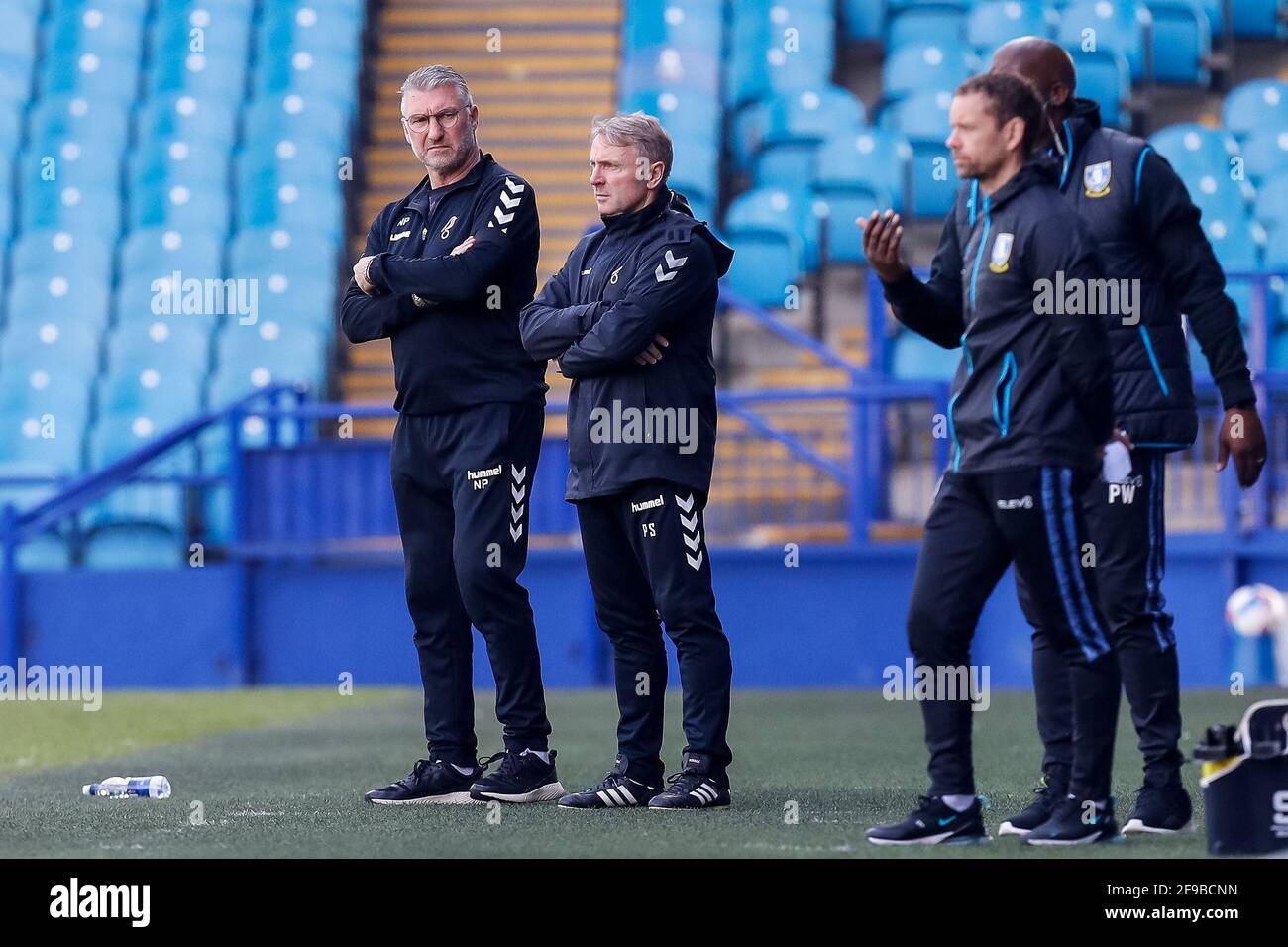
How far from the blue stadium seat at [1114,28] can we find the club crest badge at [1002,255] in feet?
30.5

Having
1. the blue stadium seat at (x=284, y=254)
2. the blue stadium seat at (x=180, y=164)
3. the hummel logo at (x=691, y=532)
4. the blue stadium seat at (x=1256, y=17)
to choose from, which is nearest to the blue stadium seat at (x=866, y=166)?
the blue stadium seat at (x=1256, y=17)

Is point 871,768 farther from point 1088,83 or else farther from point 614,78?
point 614,78

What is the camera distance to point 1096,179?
409 centimetres

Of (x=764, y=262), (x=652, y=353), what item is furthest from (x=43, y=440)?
(x=652, y=353)

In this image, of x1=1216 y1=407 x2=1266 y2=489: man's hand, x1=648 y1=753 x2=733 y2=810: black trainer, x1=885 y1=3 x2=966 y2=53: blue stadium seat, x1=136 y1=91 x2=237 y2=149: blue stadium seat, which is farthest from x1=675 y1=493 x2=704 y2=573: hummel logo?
x1=136 y1=91 x2=237 y2=149: blue stadium seat

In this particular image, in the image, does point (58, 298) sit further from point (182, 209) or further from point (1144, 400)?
point (1144, 400)

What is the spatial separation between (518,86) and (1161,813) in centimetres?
1085

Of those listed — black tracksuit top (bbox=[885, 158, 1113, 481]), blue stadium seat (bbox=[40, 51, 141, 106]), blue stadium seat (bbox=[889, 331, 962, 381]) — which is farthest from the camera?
blue stadium seat (bbox=[40, 51, 141, 106])

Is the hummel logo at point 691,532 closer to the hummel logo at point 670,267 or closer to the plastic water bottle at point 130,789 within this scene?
the hummel logo at point 670,267

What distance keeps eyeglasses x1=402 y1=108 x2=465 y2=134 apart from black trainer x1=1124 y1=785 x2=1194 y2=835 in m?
2.27

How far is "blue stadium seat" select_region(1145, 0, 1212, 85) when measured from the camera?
12.8 meters

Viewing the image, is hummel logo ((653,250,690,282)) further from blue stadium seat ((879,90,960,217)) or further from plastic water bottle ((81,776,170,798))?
blue stadium seat ((879,90,960,217))

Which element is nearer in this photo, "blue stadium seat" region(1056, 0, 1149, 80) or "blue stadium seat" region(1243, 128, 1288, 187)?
"blue stadium seat" region(1243, 128, 1288, 187)
